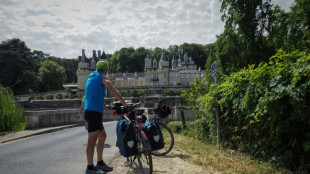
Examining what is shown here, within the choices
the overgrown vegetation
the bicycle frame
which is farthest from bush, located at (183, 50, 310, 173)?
the bicycle frame

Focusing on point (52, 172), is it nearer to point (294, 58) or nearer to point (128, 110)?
point (128, 110)

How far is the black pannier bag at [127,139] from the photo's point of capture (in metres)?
3.99

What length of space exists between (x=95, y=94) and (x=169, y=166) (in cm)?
212

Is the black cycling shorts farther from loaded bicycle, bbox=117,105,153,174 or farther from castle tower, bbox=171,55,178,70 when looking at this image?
castle tower, bbox=171,55,178,70

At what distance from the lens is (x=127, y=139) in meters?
4.05

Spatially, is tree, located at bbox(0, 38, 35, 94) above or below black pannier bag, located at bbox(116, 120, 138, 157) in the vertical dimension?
above

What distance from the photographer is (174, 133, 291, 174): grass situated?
4.40 meters

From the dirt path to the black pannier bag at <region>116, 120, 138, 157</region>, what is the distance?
581 mm

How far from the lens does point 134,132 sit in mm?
4145

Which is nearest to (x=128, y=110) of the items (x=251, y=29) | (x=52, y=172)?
(x=52, y=172)

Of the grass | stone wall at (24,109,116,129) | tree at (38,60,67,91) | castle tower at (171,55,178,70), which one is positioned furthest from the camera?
castle tower at (171,55,178,70)

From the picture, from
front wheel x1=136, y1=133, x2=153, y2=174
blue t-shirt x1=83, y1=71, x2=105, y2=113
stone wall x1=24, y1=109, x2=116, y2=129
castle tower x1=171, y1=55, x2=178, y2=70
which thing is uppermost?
castle tower x1=171, y1=55, x2=178, y2=70

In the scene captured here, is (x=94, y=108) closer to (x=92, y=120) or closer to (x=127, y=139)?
(x=92, y=120)

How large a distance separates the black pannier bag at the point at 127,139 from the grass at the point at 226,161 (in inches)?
62.7
